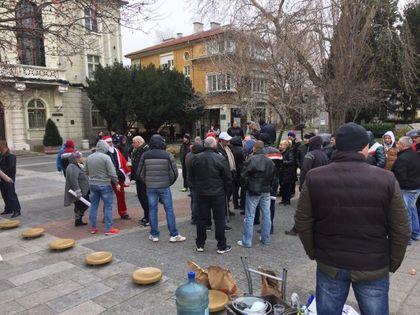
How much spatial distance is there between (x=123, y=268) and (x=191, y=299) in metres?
2.35

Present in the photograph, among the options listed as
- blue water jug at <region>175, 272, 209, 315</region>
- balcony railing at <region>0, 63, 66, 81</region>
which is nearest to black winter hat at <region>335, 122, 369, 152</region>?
blue water jug at <region>175, 272, 209, 315</region>

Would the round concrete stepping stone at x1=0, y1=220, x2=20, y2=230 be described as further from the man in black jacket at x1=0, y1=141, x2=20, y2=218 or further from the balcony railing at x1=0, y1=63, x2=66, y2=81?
the balcony railing at x1=0, y1=63, x2=66, y2=81

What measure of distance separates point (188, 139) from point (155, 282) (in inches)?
245

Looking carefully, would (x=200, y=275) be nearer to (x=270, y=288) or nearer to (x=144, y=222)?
(x=270, y=288)

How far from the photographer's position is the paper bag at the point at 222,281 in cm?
398

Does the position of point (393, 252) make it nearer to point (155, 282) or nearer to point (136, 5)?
point (155, 282)

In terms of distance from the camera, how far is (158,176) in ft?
20.2

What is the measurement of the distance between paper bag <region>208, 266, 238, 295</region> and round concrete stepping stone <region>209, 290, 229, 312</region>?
56mm

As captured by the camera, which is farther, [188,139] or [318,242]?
[188,139]

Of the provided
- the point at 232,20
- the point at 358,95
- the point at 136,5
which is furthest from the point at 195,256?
the point at 232,20

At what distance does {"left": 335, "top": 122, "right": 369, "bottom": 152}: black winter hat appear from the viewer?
8.22 ft

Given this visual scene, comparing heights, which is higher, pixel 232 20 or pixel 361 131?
pixel 232 20

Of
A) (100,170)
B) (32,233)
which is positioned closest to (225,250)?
(100,170)

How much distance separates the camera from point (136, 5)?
296 inches
